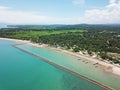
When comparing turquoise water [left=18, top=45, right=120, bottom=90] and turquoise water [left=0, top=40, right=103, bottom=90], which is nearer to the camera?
turquoise water [left=0, top=40, right=103, bottom=90]

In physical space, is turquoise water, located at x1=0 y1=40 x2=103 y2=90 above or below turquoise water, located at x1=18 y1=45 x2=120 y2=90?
below

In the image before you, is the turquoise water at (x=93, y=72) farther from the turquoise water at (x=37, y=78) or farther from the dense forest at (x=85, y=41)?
the dense forest at (x=85, y=41)

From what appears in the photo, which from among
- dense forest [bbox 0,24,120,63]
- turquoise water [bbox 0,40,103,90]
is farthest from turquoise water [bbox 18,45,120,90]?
dense forest [bbox 0,24,120,63]

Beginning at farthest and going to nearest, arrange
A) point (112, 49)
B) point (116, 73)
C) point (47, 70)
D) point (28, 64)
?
point (112, 49) < point (28, 64) < point (47, 70) < point (116, 73)

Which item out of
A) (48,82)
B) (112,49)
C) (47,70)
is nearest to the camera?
(48,82)

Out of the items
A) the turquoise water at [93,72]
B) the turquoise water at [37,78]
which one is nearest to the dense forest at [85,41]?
the turquoise water at [93,72]

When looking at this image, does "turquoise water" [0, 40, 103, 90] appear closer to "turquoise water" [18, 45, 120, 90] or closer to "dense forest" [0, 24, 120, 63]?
"turquoise water" [18, 45, 120, 90]

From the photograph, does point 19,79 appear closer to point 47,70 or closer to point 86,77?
point 47,70

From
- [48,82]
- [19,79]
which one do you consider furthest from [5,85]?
[48,82]

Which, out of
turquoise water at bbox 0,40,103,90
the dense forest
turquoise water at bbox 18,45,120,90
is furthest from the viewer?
the dense forest
